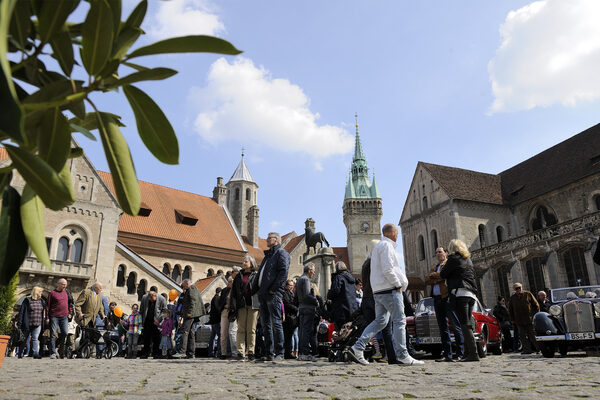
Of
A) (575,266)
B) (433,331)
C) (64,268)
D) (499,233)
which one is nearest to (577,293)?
(433,331)

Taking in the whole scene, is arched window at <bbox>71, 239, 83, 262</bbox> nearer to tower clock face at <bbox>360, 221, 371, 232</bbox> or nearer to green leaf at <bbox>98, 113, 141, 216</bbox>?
green leaf at <bbox>98, 113, 141, 216</bbox>

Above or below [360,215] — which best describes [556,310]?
below

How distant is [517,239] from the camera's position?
27.9m

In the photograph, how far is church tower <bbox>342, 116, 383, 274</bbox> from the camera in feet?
205

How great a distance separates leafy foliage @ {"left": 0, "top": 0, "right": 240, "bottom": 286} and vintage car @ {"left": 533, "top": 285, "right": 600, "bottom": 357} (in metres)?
9.26

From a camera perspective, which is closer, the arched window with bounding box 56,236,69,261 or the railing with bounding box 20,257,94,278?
the railing with bounding box 20,257,94,278

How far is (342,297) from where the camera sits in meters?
8.03

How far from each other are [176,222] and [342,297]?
2759cm

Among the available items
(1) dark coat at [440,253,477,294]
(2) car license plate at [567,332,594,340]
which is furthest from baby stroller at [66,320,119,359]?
(2) car license plate at [567,332,594,340]

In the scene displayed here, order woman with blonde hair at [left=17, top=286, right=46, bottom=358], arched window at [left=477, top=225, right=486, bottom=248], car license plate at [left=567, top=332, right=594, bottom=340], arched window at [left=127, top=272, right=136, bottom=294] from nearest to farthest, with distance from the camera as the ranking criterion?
car license plate at [left=567, top=332, right=594, bottom=340] → woman with blonde hair at [left=17, top=286, right=46, bottom=358] → arched window at [left=127, top=272, right=136, bottom=294] → arched window at [left=477, top=225, right=486, bottom=248]

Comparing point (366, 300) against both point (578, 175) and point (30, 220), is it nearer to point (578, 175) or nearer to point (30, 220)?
point (30, 220)

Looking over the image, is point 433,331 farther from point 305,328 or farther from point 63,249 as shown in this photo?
point 63,249

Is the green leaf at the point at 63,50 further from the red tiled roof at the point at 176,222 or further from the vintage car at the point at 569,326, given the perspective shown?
the red tiled roof at the point at 176,222

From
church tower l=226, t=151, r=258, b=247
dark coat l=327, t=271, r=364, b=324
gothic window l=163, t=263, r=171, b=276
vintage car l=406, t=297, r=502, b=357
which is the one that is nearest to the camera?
dark coat l=327, t=271, r=364, b=324
